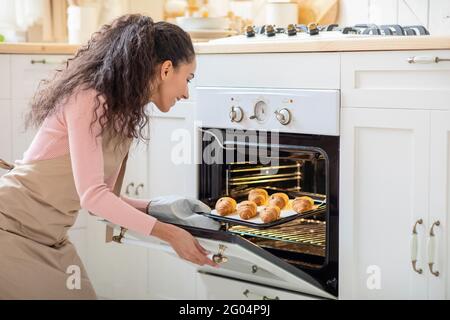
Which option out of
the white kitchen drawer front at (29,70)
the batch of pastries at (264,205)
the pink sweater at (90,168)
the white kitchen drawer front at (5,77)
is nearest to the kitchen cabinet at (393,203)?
the batch of pastries at (264,205)

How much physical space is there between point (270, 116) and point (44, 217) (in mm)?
779

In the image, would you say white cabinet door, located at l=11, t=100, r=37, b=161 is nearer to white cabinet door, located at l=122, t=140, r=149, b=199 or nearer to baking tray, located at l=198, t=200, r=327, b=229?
white cabinet door, located at l=122, t=140, r=149, b=199

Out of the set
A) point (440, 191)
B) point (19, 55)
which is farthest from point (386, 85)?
point (19, 55)

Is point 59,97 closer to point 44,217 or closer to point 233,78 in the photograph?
point 44,217

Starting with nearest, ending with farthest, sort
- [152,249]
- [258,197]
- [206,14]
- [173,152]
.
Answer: [258,197] → [152,249] → [173,152] → [206,14]

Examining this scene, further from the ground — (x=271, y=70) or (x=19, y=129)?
(x=271, y=70)

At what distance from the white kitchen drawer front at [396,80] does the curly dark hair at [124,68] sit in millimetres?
531

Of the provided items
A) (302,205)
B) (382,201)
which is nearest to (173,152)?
(302,205)

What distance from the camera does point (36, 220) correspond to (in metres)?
1.88

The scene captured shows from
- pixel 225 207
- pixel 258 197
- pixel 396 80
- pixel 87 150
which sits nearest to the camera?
pixel 87 150

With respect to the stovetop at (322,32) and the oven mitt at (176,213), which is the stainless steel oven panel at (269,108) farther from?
the oven mitt at (176,213)

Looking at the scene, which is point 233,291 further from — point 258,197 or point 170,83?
point 170,83

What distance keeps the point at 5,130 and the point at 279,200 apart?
45.5 inches

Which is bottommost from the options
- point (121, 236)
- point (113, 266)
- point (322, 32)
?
point (113, 266)
